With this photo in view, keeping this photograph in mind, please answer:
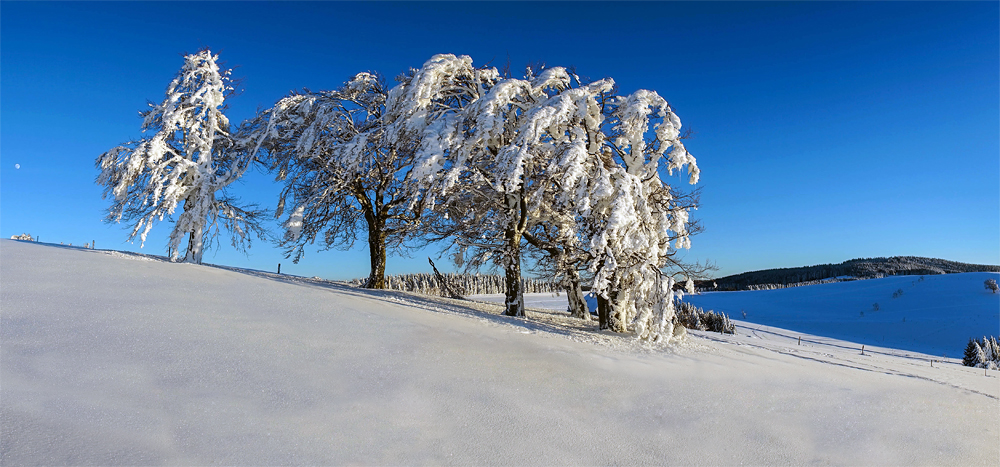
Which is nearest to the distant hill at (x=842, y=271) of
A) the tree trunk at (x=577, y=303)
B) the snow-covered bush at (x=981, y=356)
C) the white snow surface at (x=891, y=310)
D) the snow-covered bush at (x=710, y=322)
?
the white snow surface at (x=891, y=310)

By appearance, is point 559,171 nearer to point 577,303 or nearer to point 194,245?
point 577,303

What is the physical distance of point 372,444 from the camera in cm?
455

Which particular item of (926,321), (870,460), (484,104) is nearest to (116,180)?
(484,104)

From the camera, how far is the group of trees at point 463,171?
11.0m

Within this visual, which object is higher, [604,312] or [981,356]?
[604,312]

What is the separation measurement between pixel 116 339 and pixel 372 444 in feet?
14.4

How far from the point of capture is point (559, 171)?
11.3 metres

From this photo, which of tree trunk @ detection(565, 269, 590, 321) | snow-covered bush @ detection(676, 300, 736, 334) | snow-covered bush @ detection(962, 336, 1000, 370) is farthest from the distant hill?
tree trunk @ detection(565, 269, 590, 321)

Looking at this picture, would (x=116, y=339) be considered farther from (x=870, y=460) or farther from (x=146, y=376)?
(x=870, y=460)

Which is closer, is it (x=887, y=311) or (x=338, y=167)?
(x=338, y=167)

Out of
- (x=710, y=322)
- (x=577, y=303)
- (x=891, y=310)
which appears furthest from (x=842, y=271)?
(x=577, y=303)

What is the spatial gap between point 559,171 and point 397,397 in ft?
23.4

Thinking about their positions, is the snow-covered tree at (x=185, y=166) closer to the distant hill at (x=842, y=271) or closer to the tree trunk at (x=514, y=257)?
the tree trunk at (x=514, y=257)

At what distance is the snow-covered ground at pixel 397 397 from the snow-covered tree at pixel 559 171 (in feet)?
8.04
